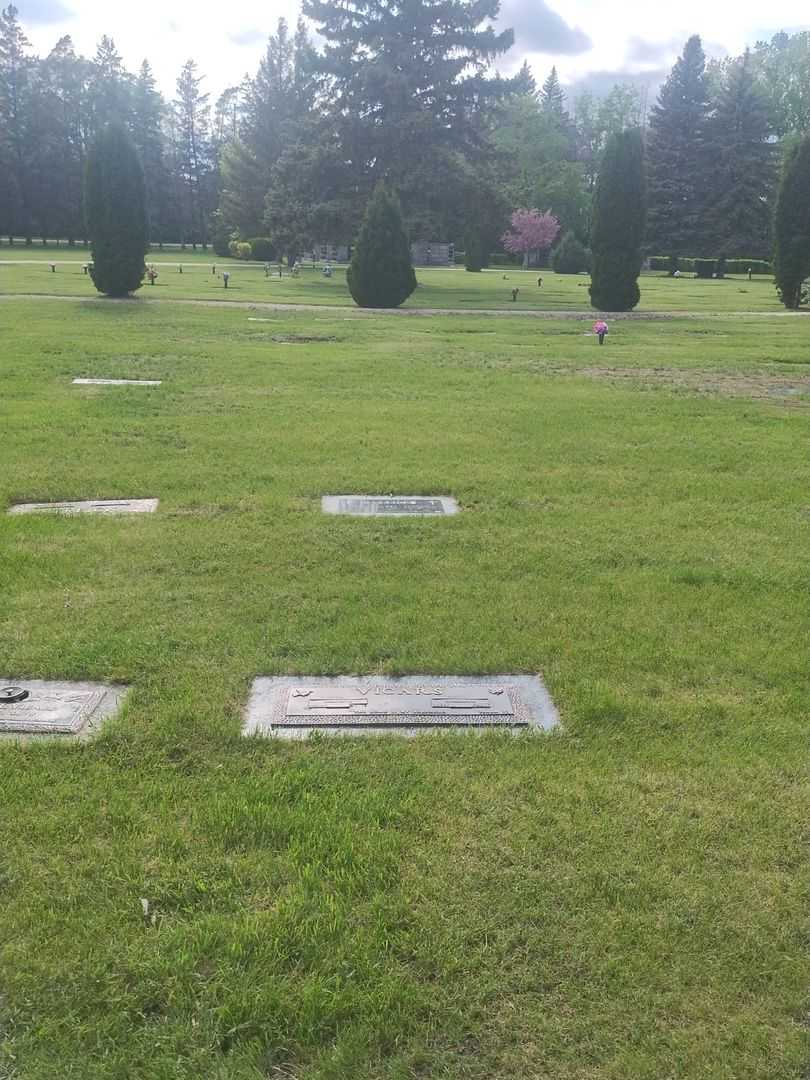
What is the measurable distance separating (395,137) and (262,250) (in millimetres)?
22500

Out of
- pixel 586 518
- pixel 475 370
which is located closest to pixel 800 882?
pixel 586 518

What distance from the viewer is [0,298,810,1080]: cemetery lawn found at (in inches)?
75.2

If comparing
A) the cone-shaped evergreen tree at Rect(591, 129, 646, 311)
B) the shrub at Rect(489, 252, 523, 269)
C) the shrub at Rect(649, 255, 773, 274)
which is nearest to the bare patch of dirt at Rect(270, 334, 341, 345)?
the cone-shaped evergreen tree at Rect(591, 129, 646, 311)

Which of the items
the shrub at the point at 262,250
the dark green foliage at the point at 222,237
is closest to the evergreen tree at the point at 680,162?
the shrub at the point at 262,250

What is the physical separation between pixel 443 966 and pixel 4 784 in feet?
4.83

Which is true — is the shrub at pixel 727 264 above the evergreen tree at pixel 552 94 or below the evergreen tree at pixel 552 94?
below

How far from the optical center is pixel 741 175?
48.6m

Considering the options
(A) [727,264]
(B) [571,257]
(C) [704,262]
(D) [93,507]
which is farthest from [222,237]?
(D) [93,507]

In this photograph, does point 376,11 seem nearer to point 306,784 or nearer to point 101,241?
point 101,241

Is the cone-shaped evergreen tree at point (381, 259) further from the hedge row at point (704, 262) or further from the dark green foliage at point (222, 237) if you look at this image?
the dark green foliage at point (222, 237)

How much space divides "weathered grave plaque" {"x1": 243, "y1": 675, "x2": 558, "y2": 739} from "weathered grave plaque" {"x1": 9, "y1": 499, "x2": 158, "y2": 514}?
2.46 meters

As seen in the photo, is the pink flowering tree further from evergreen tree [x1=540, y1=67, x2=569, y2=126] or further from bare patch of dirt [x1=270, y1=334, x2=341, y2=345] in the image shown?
bare patch of dirt [x1=270, y1=334, x2=341, y2=345]

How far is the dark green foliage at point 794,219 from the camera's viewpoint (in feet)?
72.2

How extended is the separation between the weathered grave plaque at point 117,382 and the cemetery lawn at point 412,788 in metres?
2.78
